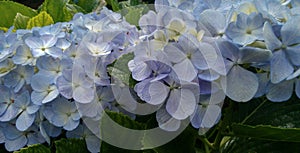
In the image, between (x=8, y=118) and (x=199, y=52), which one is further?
(x=8, y=118)

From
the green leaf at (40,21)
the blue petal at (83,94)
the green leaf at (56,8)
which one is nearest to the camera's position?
the blue petal at (83,94)

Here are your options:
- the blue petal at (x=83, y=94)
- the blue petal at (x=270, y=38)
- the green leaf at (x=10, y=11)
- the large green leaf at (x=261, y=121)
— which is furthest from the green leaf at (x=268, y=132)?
the green leaf at (x=10, y=11)

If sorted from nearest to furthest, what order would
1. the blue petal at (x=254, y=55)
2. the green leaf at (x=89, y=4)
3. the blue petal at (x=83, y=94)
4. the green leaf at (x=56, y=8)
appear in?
1. the blue petal at (x=254, y=55)
2. the blue petal at (x=83, y=94)
3. the green leaf at (x=56, y=8)
4. the green leaf at (x=89, y=4)

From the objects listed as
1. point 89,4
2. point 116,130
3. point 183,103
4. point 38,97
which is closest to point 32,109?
point 38,97

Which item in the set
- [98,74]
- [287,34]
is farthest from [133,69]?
[287,34]

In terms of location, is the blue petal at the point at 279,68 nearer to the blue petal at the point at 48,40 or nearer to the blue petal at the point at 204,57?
the blue petal at the point at 204,57

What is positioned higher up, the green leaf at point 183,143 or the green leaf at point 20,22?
the green leaf at point 183,143

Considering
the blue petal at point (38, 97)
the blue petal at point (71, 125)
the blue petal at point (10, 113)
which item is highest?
the blue petal at point (38, 97)

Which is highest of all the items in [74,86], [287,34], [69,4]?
[287,34]

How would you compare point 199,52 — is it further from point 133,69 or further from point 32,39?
point 32,39
